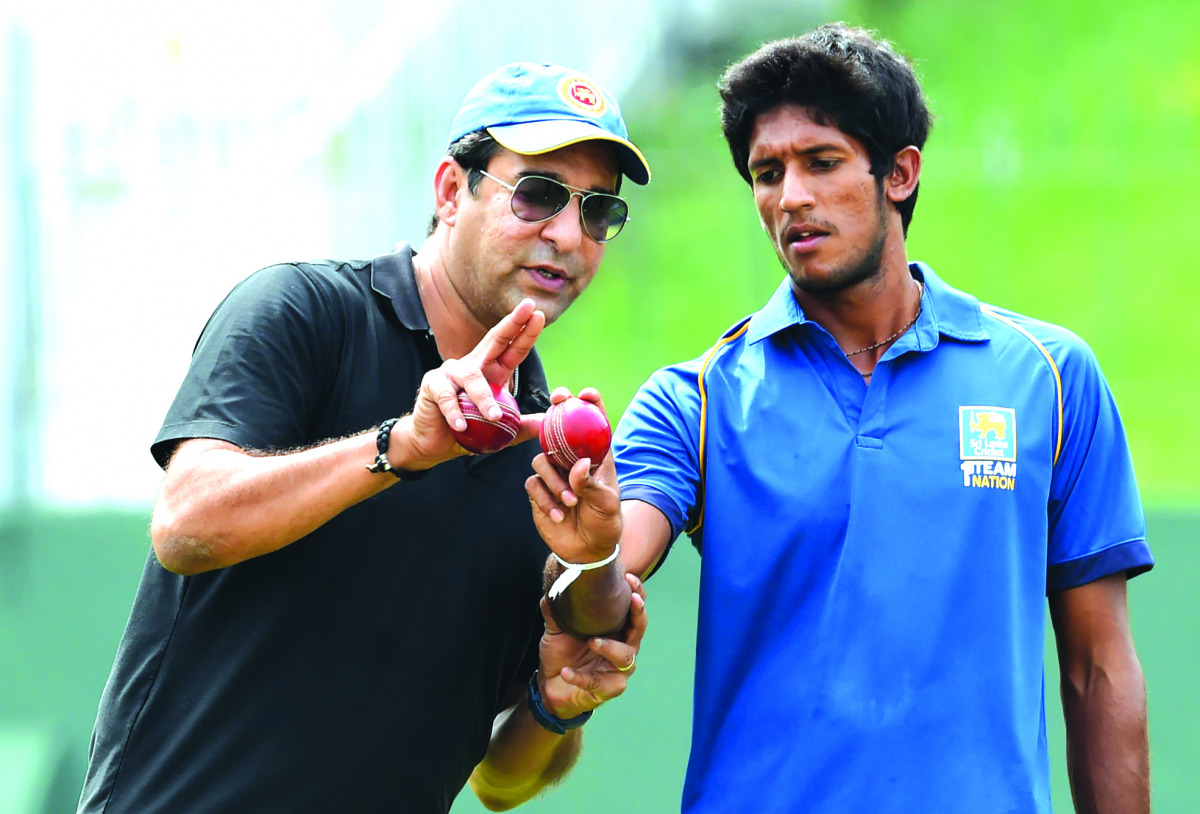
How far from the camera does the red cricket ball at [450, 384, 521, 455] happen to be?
2.07 metres

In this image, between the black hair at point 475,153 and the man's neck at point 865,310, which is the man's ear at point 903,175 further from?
the black hair at point 475,153

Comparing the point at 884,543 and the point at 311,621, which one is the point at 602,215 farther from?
the point at 311,621

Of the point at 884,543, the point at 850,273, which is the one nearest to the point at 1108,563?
the point at 884,543

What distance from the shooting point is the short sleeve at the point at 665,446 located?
2.49 metres

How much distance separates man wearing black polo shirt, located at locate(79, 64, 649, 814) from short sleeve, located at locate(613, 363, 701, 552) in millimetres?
233

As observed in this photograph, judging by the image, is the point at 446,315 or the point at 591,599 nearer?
the point at 591,599

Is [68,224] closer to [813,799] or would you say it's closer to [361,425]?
[361,425]

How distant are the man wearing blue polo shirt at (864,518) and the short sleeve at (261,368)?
479 mm

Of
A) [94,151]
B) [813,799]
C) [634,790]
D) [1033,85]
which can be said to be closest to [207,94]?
[94,151]

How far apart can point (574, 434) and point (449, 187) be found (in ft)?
2.72

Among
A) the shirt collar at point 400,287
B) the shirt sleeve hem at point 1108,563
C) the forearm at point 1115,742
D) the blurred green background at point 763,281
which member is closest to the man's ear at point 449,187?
the shirt collar at point 400,287

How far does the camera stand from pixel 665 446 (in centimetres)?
253

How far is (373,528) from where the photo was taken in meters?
2.50

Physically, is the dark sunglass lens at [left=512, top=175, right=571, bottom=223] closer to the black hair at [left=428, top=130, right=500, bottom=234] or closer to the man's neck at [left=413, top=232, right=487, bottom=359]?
the black hair at [left=428, top=130, right=500, bottom=234]
